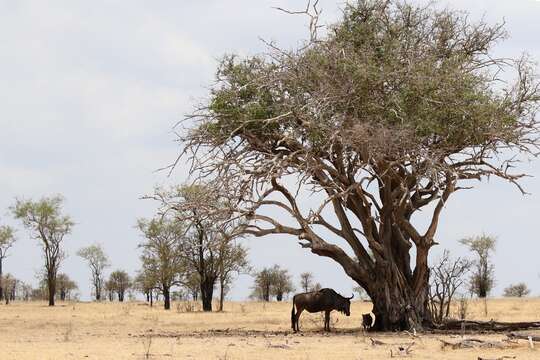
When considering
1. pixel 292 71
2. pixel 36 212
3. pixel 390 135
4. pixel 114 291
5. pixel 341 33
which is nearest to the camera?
pixel 390 135

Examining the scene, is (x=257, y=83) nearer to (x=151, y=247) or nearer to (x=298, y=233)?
(x=298, y=233)

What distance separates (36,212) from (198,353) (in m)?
43.7

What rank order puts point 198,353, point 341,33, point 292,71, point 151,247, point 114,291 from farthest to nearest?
point 114,291
point 151,247
point 341,33
point 292,71
point 198,353

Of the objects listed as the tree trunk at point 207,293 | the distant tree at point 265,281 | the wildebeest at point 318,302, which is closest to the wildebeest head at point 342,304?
the wildebeest at point 318,302

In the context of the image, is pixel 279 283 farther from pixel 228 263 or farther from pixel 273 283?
pixel 228 263

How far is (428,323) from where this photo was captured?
75.9 feet

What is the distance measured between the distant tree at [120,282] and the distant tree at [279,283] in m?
20.2

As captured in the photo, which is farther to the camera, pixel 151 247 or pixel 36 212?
pixel 36 212

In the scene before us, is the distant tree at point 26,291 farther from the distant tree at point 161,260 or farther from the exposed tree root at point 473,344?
the exposed tree root at point 473,344

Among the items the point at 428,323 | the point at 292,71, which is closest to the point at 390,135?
the point at 292,71

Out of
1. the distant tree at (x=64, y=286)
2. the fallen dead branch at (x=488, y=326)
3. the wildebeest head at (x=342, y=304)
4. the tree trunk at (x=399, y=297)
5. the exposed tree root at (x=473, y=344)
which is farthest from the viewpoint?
the distant tree at (x=64, y=286)

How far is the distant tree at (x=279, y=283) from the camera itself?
222 ft

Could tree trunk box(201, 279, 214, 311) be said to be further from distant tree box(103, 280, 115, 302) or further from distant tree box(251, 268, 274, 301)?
distant tree box(103, 280, 115, 302)

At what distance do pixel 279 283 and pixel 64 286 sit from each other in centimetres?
2565
